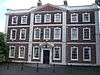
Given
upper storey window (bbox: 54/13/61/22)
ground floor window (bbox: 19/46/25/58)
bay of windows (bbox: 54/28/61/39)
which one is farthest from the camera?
ground floor window (bbox: 19/46/25/58)

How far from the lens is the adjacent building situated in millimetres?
19875

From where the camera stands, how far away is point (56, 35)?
2103 centimetres

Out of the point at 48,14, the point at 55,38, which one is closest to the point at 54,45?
the point at 55,38

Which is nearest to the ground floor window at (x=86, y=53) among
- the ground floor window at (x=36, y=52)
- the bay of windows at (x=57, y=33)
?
the bay of windows at (x=57, y=33)

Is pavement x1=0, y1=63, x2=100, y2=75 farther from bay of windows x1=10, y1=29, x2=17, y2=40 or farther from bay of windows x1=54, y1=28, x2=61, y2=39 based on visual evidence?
bay of windows x1=10, y1=29, x2=17, y2=40

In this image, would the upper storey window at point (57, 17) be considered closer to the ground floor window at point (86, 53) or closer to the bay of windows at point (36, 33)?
the bay of windows at point (36, 33)

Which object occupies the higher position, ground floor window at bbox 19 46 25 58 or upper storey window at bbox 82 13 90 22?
upper storey window at bbox 82 13 90 22

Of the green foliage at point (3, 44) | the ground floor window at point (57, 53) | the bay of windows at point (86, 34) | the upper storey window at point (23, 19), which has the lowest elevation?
the ground floor window at point (57, 53)

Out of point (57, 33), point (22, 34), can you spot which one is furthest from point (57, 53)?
point (22, 34)

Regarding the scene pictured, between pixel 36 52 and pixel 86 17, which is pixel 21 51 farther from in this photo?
pixel 86 17

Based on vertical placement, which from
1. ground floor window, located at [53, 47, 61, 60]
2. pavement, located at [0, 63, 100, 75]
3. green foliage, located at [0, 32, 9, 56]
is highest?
green foliage, located at [0, 32, 9, 56]

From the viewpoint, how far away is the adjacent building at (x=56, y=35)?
19875mm

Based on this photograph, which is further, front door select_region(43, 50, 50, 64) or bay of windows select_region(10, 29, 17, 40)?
bay of windows select_region(10, 29, 17, 40)

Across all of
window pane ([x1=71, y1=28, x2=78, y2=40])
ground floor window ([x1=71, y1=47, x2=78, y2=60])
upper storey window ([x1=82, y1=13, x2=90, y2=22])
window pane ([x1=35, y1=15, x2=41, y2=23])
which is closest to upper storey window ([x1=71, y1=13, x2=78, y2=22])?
upper storey window ([x1=82, y1=13, x2=90, y2=22])
